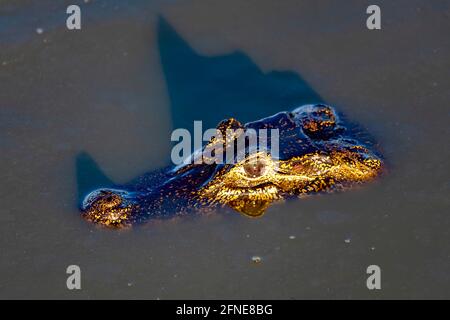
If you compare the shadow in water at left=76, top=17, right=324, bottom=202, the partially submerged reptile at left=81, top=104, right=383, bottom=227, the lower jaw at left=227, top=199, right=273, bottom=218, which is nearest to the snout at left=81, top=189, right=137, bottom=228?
the partially submerged reptile at left=81, top=104, right=383, bottom=227

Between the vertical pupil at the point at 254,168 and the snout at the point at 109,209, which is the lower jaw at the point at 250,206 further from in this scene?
the snout at the point at 109,209

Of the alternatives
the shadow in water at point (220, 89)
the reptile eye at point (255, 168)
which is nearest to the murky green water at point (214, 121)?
the shadow in water at point (220, 89)

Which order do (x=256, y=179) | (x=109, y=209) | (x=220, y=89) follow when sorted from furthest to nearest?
1. (x=220, y=89)
2. (x=109, y=209)
3. (x=256, y=179)

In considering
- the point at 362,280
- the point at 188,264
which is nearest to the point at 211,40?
the point at 188,264

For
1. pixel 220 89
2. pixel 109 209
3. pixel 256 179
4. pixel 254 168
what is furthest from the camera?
pixel 220 89

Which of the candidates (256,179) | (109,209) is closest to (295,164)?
(256,179)

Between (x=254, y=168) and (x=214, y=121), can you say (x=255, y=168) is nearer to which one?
(x=254, y=168)

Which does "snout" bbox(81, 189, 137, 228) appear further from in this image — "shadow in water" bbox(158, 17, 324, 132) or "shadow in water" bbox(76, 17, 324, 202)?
"shadow in water" bbox(158, 17, 324, 132)
